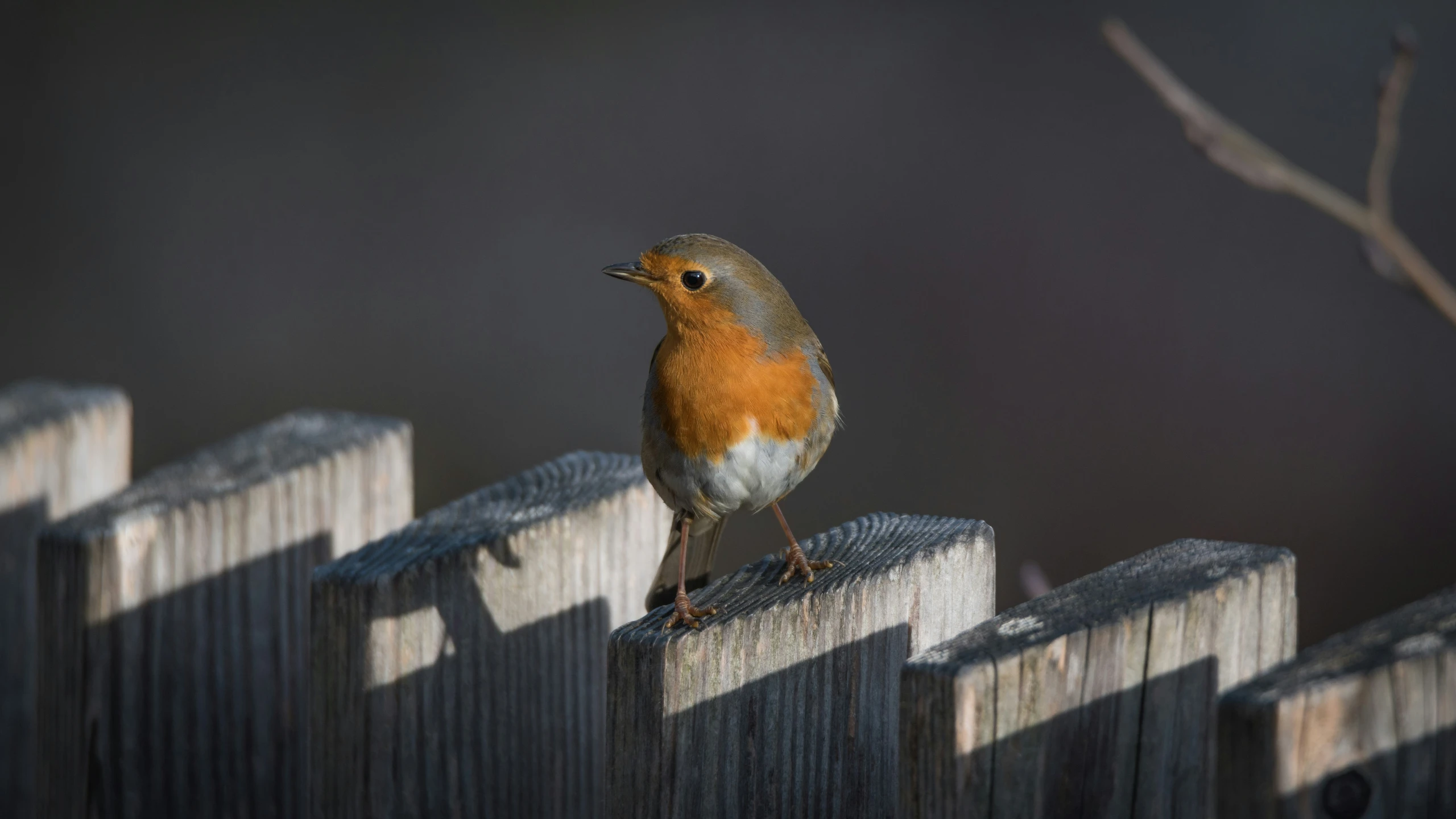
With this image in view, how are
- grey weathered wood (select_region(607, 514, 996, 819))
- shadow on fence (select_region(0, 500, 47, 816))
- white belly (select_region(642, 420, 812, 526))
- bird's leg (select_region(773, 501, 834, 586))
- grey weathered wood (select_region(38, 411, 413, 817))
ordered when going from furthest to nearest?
shadow on fence (select_region(0, 500, 47, 816)) < white belly (select_region(642, 420, 812, 526)) < grey weathered wood (select_region(38, 411, 413, 817)) < bird's leg (select_region(773, 501, 834, 586)) < grey weathered wood (select_region(607, 514, 996, 819))

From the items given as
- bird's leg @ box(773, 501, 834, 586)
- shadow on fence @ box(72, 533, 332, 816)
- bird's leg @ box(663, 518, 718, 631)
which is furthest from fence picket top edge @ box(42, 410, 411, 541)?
bird's leg @ box(773, 501, 834, 586)

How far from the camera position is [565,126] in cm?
554

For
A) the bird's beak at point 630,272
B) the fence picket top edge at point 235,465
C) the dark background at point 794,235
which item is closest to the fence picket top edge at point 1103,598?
the bird's beak at point 630,272

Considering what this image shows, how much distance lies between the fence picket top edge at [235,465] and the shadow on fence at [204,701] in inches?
4.3

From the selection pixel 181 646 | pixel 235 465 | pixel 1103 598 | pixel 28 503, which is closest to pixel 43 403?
pixel 28 503

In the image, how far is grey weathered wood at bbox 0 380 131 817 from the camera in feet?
7.69

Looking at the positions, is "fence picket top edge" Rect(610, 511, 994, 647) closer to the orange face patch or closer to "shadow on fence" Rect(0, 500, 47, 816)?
the orange face patch

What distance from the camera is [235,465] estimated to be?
2094 millimetres

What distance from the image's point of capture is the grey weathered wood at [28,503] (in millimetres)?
2344

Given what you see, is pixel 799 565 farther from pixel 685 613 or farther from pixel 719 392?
pixel 719 392

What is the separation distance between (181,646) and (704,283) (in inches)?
32.8

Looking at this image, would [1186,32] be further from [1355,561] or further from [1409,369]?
[1355,561]

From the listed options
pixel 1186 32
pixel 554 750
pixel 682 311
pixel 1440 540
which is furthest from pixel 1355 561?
pixel 554 750

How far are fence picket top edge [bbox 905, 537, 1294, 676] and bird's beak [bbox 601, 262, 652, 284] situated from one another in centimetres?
87
